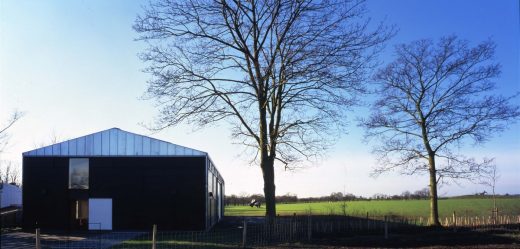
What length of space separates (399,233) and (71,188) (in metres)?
19.6

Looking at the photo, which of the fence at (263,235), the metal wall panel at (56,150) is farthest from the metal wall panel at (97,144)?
the fence at (263,235)

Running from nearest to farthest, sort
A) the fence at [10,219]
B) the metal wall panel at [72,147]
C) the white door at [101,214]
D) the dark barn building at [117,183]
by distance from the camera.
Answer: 1. the dark barn building at [117,183]
2. the white door at [101,214]
3. the metal wall panel at [72,147]
4. the fence at [10,219]

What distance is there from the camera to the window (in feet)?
105

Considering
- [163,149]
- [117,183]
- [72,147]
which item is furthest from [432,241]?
[72,147]

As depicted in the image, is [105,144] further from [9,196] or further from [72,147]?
[9,196]

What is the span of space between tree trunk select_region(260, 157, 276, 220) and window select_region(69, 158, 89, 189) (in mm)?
13552

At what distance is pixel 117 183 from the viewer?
105 feet

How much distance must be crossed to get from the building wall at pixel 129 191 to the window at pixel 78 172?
0.30 m

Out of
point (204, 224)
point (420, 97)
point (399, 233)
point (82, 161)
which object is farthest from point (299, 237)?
point (82, 161)

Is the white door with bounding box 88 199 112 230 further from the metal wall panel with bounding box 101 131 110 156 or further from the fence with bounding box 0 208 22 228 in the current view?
the fence with bounding box 0 208 22 228

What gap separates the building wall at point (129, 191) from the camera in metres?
31.6

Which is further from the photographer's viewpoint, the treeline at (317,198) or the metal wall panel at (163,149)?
the treeline at (317,198)

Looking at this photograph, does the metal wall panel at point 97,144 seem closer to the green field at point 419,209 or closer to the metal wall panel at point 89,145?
the metal wall panel at point 89,145

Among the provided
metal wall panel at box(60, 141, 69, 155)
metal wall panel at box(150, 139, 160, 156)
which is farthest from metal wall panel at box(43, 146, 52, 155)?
metal wall panel at box(150, 139, 160, 156)
